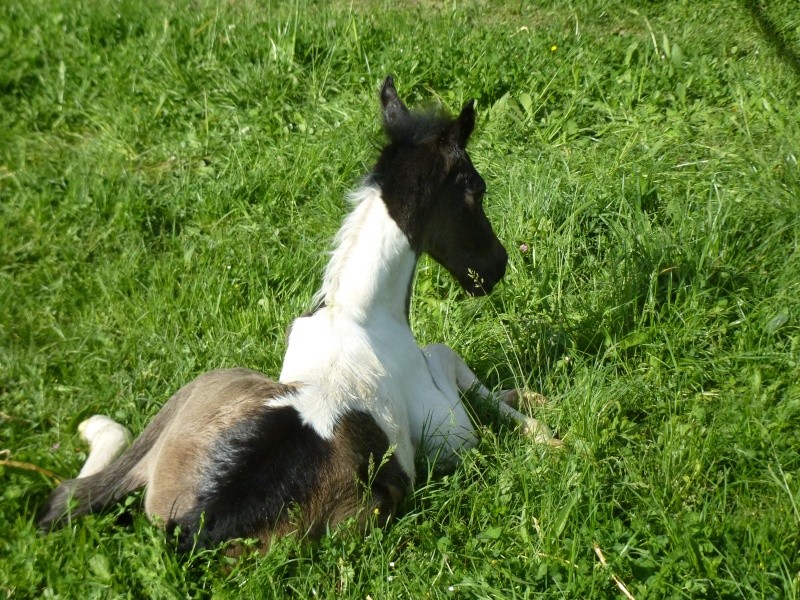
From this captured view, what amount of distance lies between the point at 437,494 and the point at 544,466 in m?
0.43

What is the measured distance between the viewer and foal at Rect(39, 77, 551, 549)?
314cm

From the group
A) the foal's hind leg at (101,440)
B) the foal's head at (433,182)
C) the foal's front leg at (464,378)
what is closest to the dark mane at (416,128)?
the foal's head at (433,182)

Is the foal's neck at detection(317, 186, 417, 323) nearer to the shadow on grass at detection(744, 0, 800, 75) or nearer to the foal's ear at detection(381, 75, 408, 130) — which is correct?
the foal's ear at detection(381, 75, 408, 130)

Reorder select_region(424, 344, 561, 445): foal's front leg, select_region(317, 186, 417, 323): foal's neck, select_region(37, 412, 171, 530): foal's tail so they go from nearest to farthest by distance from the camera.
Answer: select_region(37, 412, 171, 530): foal's tail → select_region(317, 186, 417, 323): foal's neck → select_region(424, 344, 561, 445): foal's front leg

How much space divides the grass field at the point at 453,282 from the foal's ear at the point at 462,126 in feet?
1.24

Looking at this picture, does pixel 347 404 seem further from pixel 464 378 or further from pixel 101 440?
pixel 101 440

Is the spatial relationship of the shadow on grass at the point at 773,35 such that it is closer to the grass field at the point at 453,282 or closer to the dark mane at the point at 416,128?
the grass field at the point at 453,282

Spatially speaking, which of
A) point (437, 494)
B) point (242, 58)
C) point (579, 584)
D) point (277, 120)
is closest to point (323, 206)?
point (277, 120)

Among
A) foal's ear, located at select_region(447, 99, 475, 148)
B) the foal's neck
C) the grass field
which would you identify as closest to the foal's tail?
the grass field

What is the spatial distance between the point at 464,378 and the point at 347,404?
0.95 metres

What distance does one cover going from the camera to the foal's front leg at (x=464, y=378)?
409 centimetres

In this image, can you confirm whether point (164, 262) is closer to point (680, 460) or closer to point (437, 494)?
point (437, 494)

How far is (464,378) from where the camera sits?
4270 millimetres

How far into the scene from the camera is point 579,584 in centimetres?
304
